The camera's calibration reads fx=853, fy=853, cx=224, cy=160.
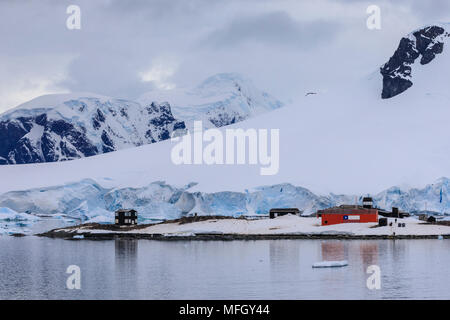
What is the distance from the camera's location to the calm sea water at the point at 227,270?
3981 cm

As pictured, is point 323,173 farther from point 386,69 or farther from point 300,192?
point 386,69

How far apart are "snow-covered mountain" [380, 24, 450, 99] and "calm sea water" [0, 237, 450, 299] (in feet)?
208

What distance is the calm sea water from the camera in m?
39.8

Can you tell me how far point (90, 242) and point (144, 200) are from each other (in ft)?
89.2

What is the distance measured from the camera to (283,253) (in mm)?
58094

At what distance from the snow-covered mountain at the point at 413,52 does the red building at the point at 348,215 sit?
56835 mm

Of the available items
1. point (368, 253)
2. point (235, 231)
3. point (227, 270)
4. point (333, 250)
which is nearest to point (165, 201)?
point (235, 231)

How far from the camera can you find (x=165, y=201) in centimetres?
10081

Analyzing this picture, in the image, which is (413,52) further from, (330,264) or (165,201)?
(330,264)

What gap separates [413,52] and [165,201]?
165 feet

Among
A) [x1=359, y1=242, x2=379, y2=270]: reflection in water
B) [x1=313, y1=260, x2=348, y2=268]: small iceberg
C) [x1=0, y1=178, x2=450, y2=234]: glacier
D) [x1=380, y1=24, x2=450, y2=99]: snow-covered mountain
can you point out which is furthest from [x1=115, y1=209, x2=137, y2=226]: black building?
[x1=380, y1=24, x2=450, y2=99]: snow-covered mountain

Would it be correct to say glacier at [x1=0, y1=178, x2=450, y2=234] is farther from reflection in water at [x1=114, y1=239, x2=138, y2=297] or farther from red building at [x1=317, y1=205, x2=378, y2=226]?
reflection in water at [x1=114, y1=239, x2=138, y2=297]

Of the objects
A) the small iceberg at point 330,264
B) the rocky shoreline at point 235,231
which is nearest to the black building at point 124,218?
the rocky shoreline at point 235,231
